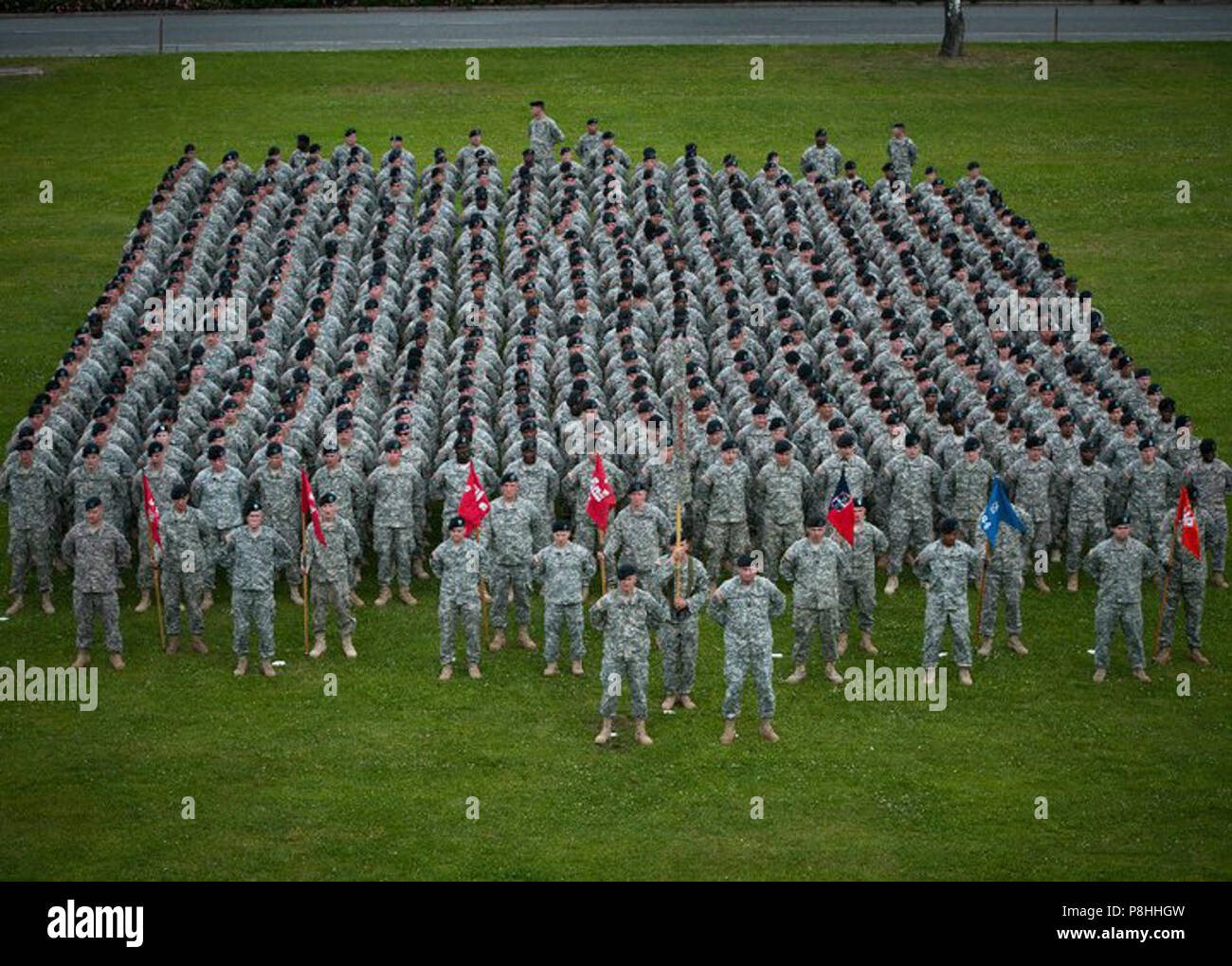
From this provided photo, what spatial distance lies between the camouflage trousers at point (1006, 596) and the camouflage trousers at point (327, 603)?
745 centimetres

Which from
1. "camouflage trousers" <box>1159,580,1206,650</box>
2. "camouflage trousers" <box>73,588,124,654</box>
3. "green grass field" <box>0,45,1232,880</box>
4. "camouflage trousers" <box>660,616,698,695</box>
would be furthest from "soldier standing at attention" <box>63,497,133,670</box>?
"camouflage trousers" <box>1159,580,1206,650</box>

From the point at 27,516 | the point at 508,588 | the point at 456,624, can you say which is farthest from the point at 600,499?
the point at 27,516

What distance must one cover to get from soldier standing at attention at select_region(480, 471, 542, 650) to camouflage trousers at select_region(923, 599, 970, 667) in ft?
15.6

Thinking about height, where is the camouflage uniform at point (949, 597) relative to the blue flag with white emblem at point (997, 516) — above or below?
below

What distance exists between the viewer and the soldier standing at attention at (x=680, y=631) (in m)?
26.7

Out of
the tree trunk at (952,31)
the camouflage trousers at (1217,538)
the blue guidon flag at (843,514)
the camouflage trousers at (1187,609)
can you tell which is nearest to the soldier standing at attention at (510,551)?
the blue guidon flag at (843,514)

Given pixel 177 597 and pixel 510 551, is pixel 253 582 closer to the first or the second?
pixel 177 597

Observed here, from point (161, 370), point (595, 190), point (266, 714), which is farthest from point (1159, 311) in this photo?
point (266, 714)

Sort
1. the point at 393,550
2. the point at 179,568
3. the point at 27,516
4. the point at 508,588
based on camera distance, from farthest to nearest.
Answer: the point at 393,550 → the point at 27,516 → the point at 508,588 → the point at 179,568

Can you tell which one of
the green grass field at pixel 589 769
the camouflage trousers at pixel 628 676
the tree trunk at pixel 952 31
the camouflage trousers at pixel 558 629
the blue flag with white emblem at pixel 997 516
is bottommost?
→ the green grass field at pixel 589 769

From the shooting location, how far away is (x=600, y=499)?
29.7 meters

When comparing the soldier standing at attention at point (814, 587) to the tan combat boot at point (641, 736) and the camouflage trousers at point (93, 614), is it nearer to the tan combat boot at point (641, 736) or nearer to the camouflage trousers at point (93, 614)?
the tan combat boot at point (641, 736)

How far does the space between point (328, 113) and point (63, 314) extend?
40.8 feet

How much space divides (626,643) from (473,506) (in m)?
3.71
